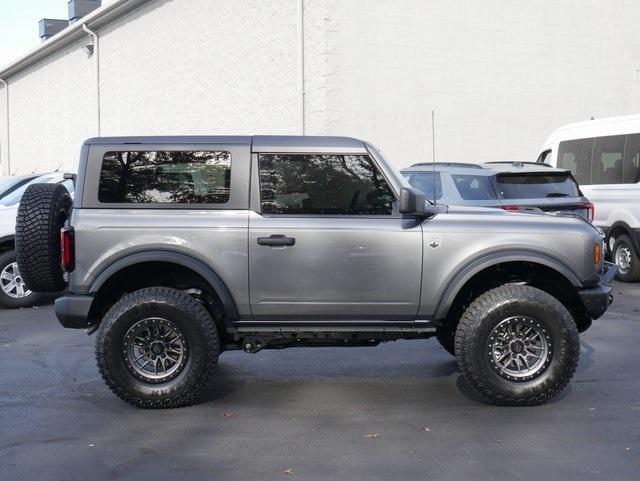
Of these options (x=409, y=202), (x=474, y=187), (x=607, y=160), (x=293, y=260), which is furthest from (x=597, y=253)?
(x=607, y=160)

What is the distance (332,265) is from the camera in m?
6.18

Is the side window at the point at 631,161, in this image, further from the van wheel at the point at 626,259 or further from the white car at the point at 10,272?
the white car at the point at 10,272

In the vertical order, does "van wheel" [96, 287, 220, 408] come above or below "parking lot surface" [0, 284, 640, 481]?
above

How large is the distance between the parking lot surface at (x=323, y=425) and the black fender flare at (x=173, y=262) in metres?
0.83

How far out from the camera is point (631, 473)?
15.6 ft

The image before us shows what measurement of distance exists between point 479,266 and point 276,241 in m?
1.42

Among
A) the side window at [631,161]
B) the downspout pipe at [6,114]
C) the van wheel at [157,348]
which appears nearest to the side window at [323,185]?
the van wheel at [157,348]

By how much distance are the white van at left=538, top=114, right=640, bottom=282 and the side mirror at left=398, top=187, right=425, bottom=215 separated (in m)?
7.51

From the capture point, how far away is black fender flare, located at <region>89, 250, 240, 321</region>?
617 cm

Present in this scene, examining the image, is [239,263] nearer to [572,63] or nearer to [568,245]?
[568,245]

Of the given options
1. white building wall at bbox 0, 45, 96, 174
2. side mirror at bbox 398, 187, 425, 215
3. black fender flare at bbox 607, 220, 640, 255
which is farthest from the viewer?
white building wall at bbox 0, 45, 96, 174

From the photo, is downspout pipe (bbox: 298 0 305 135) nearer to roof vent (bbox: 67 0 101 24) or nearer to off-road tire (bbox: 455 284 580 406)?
off-road tire (bbox: 455 284 580 406)

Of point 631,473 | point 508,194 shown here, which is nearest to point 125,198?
point 631,473

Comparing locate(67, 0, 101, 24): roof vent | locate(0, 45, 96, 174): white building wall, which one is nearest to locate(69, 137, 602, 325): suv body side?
locate(0, 45, 96, 174): white building wall
